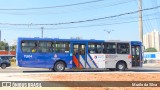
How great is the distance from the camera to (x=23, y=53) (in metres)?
26.2

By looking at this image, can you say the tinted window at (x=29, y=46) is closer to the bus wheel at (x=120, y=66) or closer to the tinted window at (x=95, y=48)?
the tinted window at (x=95, y=48)

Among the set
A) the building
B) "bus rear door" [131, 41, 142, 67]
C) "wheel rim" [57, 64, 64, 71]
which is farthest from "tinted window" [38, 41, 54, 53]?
the building

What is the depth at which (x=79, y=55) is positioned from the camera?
2767 cm

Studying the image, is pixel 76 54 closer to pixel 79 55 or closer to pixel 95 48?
pixel 79 55

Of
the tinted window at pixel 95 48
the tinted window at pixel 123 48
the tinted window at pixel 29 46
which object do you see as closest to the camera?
the tinted window at pixel 29 46

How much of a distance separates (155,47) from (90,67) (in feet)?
467

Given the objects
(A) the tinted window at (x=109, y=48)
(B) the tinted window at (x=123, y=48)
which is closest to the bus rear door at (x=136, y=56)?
(B) the tinted window at (x=123, y=48)

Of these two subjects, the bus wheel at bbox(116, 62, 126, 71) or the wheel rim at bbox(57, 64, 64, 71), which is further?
the bus wheel at bbox(116, 62, 126, 71)

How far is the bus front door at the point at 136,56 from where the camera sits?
2955cm

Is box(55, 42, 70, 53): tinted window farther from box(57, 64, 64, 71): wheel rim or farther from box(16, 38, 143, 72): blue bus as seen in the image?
box(57, 64, 64, 71): wheel rim

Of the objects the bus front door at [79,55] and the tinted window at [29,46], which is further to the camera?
the bus front door at [79,55]

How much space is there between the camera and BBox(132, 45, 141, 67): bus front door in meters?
29.5

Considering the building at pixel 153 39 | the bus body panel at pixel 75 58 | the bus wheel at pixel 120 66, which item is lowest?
the bus wheel at pixel 120 66

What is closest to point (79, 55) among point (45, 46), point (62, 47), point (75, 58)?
point (75, 58)
